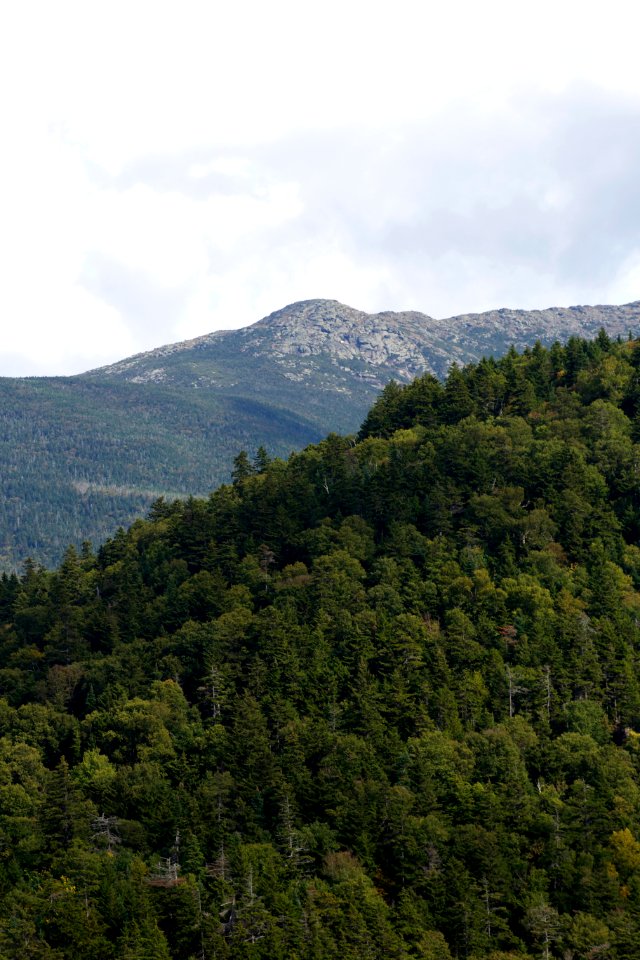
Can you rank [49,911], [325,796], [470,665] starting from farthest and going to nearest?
[470,665] < [325,796] < [49,911]

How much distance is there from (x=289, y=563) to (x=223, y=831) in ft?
155

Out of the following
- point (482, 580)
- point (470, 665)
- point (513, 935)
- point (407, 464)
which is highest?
point (407, 464)

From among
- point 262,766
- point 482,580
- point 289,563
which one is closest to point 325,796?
point 262,766

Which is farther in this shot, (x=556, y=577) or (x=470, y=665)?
(x=556, y=577)

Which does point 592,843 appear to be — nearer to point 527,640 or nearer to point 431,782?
point 431,782

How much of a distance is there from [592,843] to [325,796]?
871 inches

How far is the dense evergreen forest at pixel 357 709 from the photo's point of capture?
78.6m

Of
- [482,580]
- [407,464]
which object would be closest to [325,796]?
[482,580]

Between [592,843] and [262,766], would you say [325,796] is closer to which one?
[262,766]

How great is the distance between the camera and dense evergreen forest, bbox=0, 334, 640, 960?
78562mm

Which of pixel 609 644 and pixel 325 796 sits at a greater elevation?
pixel 609 644

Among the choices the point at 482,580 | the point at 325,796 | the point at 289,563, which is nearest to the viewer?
the point at 325,796

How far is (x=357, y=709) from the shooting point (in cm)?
10069

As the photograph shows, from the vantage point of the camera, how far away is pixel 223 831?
289 ft
